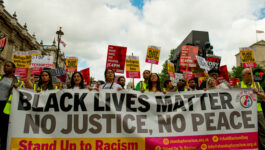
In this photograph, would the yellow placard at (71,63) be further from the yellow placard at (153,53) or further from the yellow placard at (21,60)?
the yellow placard at (153,53)

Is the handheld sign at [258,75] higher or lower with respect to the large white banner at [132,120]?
higher

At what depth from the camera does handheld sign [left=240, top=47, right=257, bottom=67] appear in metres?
5.41

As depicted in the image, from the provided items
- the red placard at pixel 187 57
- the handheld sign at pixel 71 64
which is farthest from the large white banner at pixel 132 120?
the handheld sign at pixel 71 64

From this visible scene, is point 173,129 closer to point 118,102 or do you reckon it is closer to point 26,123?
point 118,102

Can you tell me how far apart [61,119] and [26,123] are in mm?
614

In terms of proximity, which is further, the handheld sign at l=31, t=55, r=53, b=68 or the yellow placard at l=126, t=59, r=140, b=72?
the yellow placard at l=126, t=59, r=140, b=72

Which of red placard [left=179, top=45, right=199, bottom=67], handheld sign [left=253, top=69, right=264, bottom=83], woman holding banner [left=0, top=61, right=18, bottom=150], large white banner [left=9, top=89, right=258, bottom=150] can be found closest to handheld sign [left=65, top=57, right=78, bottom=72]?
→ red placard [left=179, top=45, right=199, bottom=67]

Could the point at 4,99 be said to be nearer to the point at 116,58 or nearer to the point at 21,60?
the point at 21,60

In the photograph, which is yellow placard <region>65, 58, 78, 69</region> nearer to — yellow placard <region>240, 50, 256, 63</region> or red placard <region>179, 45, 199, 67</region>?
red placard <region>179, 45, 199, 67</region>

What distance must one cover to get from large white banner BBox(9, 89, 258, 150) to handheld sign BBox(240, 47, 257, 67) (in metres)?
1.83

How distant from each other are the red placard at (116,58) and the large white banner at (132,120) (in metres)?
3.27

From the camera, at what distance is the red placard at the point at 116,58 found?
7078 mm

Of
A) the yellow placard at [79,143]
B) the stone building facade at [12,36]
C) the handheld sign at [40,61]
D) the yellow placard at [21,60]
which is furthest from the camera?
the stone building facade at [12,36]

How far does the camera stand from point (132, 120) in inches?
144
